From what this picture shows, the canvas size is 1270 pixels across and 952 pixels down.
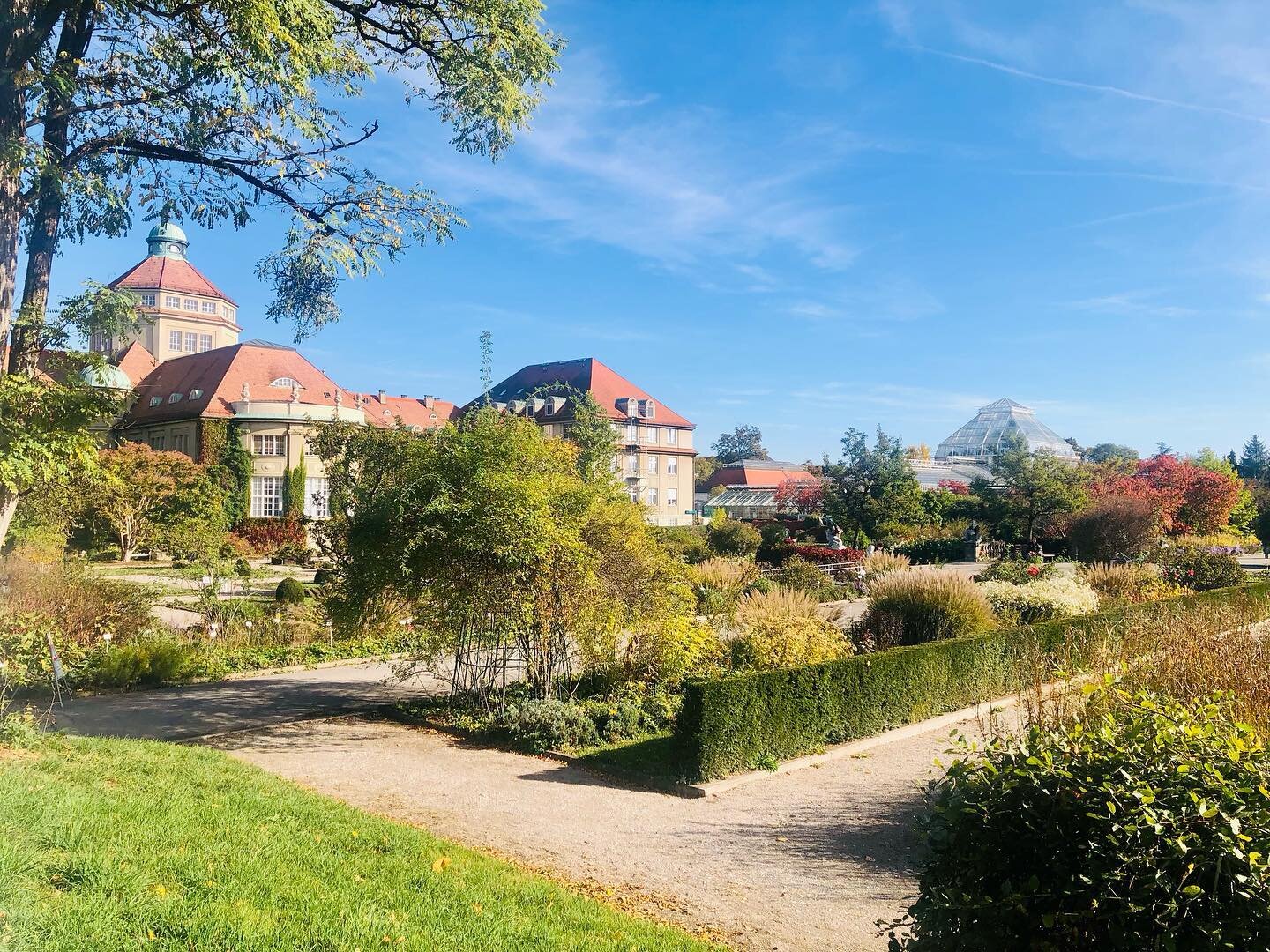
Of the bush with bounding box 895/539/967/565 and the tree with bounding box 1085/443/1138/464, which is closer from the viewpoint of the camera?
the bush with bounding box 895/539/967/565

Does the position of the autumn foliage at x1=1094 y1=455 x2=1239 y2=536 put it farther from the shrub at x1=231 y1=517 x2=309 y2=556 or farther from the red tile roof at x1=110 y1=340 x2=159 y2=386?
the red tile roof at x1=110 y1=340 x2=159 y2=386

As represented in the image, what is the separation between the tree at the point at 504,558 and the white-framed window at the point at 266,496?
36.7 metres

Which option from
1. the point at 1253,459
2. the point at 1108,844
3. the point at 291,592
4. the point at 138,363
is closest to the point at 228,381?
the point at 138,363

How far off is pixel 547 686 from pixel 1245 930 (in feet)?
26.8

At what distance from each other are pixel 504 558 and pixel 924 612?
6.88 meters

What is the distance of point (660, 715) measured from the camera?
9703mm

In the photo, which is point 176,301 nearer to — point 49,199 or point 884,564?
point 884,564

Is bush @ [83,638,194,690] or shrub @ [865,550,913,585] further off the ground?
shrub @ [865,550,913,585]

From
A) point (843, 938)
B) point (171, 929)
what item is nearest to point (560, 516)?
point (843, 938)

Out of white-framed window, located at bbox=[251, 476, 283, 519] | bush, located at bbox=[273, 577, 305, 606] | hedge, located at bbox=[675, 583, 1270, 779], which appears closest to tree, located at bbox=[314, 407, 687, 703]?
hedge, located at bbox=[675, 583, 1270, 779]

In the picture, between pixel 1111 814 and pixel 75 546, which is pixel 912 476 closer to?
pixel 75 546

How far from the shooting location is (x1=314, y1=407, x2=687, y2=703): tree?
29.5 ft

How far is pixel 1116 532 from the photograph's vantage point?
29.3 metres

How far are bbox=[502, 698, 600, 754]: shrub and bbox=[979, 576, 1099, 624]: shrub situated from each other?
812 cm
